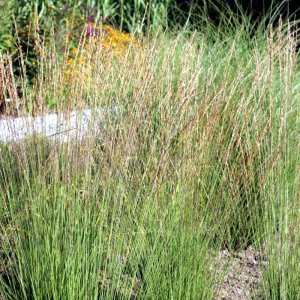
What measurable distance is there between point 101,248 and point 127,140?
47cm

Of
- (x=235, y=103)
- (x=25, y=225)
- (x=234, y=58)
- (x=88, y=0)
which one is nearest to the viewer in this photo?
(x=25, y=225)

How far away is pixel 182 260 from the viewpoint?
10.2 feet

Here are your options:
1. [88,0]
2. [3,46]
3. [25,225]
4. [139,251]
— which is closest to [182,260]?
[139,251]

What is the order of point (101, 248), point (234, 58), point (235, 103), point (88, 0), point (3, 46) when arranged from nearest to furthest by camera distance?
point (101, 248), point (235, 103), point (234, 58), point (3, 46), point (88, 0)

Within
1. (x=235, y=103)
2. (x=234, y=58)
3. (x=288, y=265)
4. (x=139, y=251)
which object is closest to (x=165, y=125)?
(x=139, y=251)

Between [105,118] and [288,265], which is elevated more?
[105,118]

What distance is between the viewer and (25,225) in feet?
10.7

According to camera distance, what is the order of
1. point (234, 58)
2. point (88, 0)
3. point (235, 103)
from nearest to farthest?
point (235, 103), point (234, 58), point (88, 0)

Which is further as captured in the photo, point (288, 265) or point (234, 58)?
point (234, 58)

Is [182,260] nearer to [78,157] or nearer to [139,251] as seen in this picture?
[139,251]

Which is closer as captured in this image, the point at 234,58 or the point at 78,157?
the point at 78,157

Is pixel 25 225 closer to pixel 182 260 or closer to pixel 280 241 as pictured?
pixel 182 260

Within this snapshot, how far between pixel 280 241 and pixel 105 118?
97cm

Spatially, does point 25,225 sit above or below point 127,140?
below
